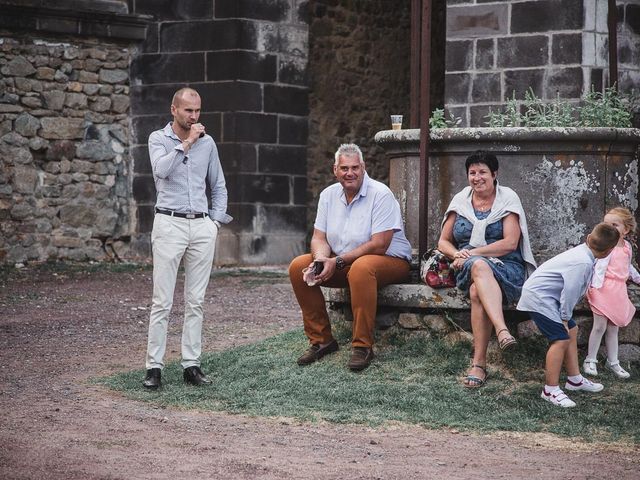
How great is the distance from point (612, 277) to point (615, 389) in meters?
0.69

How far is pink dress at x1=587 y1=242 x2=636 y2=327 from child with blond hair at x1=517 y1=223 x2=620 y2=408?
387 millimetres

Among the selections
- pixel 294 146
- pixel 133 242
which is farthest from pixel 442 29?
pixel 133 242

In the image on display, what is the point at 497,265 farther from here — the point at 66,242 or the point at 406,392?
the point at 66,242

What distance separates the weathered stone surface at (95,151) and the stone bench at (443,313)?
7.73m

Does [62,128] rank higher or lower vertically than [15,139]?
higher

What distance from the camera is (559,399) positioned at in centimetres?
603

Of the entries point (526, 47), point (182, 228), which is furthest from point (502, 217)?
point (526, 47)

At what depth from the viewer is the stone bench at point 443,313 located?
678 centimetres

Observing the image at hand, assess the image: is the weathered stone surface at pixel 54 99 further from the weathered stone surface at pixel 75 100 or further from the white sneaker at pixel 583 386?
the white sneaker at pixel 583 386

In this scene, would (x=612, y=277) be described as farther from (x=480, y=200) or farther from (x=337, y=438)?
(x=337, y=438)

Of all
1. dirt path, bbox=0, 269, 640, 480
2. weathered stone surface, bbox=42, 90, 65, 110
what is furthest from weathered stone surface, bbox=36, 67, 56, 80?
dirt path, bbox=0, 269, 640, 480

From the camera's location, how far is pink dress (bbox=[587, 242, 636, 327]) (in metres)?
6.56

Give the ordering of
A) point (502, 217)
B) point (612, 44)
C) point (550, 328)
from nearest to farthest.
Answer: point (550, 328) < point (502, 217) < point (612, 44)

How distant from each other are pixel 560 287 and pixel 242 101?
810 cm
